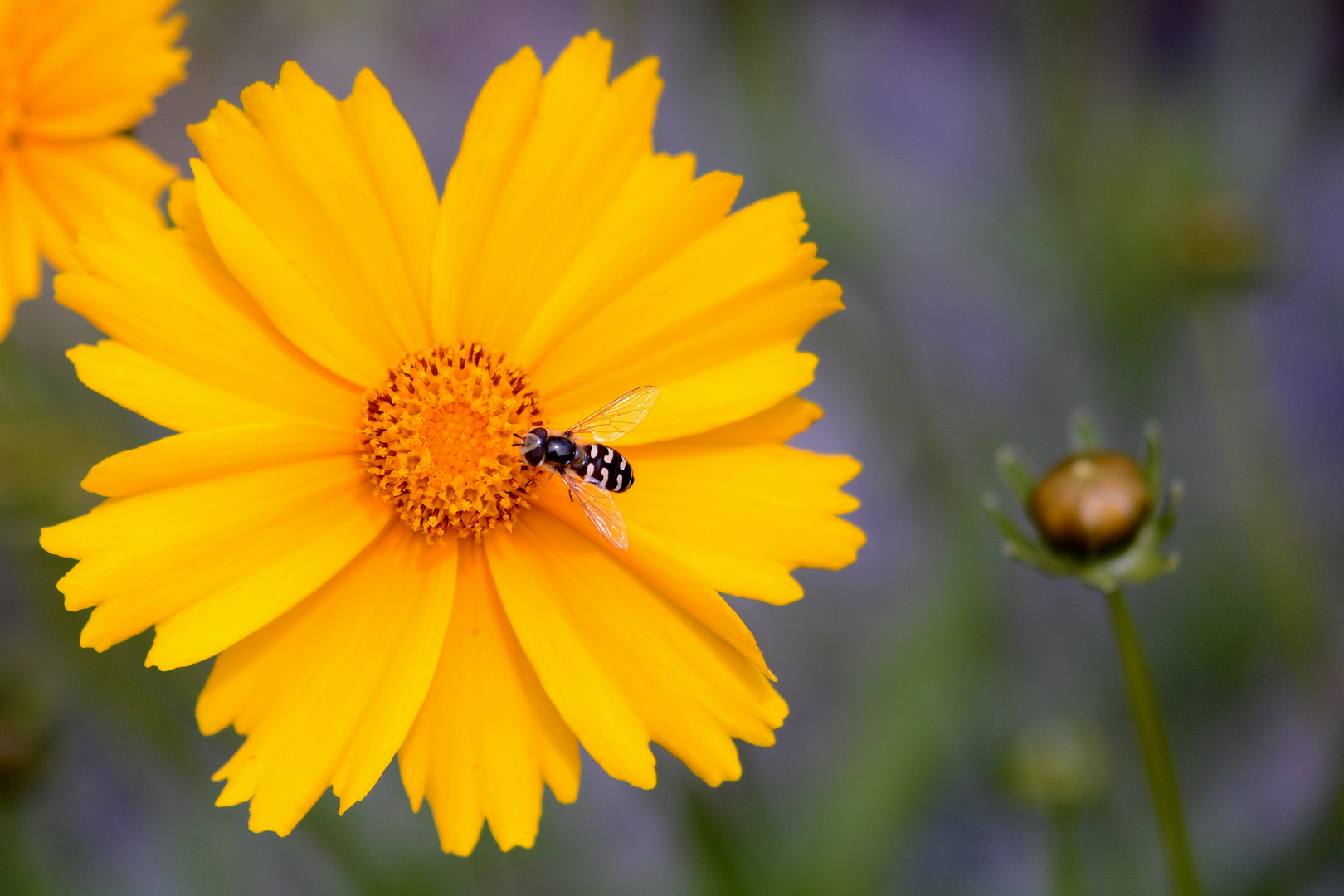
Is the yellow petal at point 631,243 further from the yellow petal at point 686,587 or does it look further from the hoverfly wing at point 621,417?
the yellow petal at point 686,587

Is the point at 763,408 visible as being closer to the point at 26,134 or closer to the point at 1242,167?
the point at 26,134

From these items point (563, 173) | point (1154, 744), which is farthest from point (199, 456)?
point (1154, 744)

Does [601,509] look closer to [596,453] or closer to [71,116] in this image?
[596,453]

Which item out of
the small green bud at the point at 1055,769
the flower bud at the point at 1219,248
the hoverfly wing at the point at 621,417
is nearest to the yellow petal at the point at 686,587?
the hoverfly wing at the point at 621,417

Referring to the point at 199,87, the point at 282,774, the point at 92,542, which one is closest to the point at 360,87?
the point at 92,542

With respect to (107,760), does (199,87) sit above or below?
above

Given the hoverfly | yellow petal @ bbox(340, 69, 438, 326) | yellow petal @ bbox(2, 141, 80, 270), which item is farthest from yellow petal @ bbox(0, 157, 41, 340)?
the hoverfly
